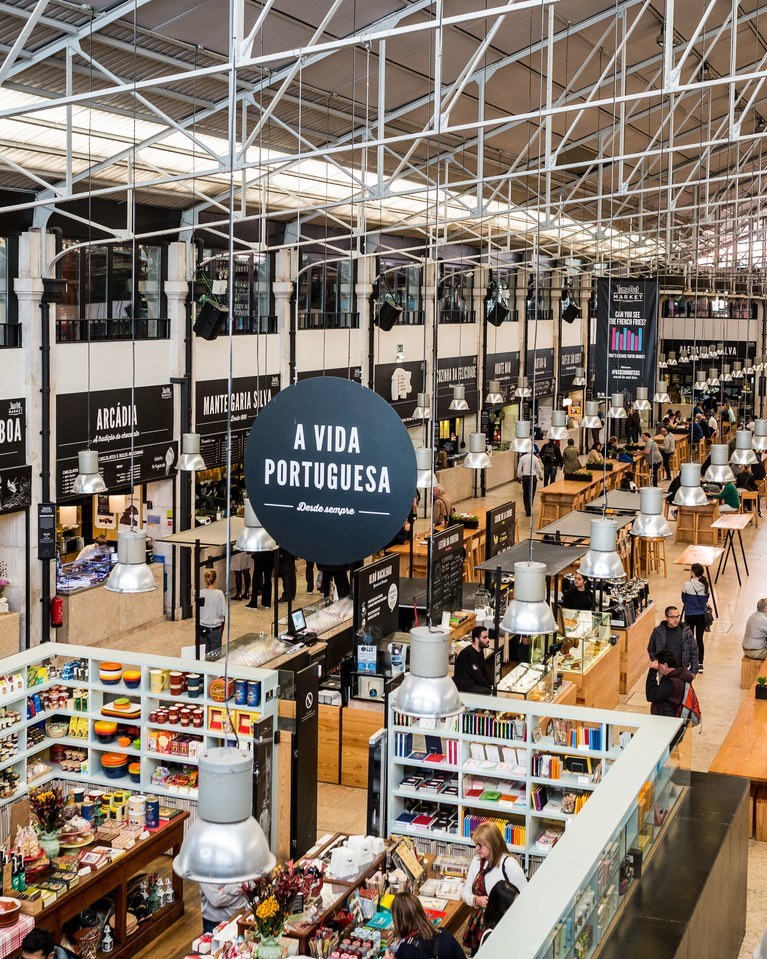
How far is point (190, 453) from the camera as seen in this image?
46.3 feet

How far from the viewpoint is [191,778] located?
9.73 metres

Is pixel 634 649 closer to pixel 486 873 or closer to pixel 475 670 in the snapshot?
pixel 475 670

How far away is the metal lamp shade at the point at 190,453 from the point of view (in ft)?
45.1

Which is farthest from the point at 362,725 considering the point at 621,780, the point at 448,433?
the point at 448,433

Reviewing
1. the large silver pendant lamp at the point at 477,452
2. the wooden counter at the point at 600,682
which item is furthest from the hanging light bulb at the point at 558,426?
the wooden counter at the point at 600,682

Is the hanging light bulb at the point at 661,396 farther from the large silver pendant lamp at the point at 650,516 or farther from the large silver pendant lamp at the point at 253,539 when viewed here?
the large silver pendant lamp at the point at 253,539

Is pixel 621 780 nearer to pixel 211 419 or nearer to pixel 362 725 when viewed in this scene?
pixel 362 725

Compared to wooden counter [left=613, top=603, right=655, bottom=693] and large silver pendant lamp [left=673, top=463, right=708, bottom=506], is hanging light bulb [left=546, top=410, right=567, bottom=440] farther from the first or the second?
large silver pendant lamp [left=673, top=463, right=708, bottom=506]

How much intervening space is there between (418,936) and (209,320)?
12.3 metres

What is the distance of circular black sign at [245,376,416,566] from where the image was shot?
5453mm

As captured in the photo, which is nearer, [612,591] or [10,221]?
[10,221]

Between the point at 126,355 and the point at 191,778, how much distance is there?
8153 millimetres

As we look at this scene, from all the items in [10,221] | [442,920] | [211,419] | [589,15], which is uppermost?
[589,15]

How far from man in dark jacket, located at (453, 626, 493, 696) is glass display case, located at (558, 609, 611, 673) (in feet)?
6.43
